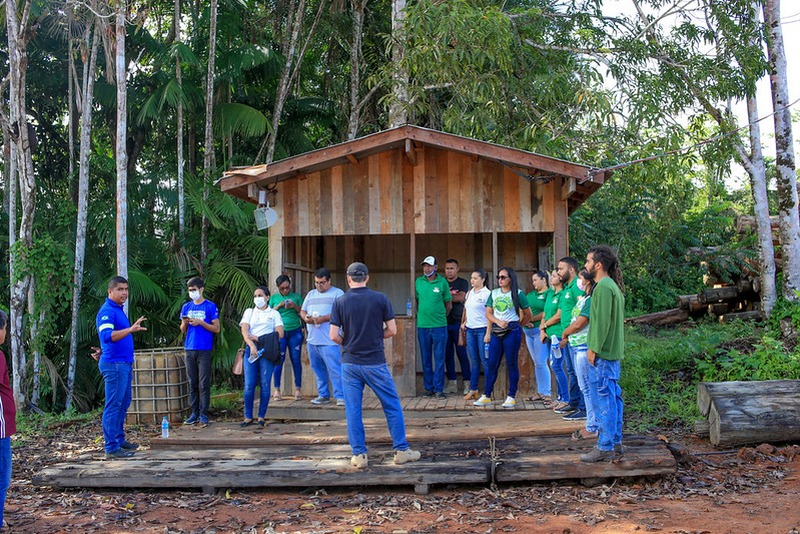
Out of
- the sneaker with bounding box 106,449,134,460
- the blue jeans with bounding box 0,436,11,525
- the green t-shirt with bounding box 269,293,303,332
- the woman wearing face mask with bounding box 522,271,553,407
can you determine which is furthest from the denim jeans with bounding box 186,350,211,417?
the woman wearing face mask with bounding box 522,271,553,407

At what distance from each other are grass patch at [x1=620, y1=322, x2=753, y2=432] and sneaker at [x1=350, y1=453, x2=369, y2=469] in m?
3.59

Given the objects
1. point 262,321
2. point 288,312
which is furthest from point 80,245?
point 262,321

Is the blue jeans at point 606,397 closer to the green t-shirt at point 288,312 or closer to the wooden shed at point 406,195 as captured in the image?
the wooden shed at point 406,195

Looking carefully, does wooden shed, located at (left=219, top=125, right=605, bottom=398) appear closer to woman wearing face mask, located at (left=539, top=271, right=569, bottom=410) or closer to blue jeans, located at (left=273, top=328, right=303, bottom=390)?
blue jeans, located at (left=273, top=328, right=303, bottom=390)

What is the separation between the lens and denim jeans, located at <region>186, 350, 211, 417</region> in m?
8.71

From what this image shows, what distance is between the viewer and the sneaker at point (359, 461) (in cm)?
635

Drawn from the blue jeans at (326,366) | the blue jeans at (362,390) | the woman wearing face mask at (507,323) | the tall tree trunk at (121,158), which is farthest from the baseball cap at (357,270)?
the tall tree trunk at (121,158)

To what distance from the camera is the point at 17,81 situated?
38.0 ft

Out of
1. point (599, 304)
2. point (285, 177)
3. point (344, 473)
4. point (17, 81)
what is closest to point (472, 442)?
point (344, 473)

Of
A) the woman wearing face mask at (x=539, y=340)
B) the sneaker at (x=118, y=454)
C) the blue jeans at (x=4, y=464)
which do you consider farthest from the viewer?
the woman wearing face mask at (x=539, y=340)

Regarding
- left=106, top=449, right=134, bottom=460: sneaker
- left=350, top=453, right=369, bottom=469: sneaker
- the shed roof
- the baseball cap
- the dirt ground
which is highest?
the shed roof

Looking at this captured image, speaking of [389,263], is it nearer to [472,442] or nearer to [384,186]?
[384,186]

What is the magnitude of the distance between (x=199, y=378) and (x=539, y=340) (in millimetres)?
4026

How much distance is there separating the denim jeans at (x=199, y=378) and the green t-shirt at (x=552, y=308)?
3918mm
